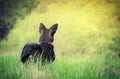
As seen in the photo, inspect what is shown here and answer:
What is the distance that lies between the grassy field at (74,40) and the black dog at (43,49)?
0.18 ft

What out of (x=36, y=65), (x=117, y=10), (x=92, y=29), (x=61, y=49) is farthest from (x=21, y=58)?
(x=117, y=10)

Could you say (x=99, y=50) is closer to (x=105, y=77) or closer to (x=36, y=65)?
(x=105, y=77)

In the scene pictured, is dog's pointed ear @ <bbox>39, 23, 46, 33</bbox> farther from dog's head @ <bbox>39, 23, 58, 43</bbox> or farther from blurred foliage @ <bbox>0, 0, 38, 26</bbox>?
blurred foliage @ <bbox>0, 0, 38, 26</bbox>

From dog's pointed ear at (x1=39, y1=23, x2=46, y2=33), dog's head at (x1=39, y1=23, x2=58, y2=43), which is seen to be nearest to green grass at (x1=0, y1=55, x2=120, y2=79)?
dog's head at (x1=39, y1=23, x2=58, y2=43)

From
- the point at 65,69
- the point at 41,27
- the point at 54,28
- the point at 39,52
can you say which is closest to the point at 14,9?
the point at 41,27

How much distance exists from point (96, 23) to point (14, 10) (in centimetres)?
85

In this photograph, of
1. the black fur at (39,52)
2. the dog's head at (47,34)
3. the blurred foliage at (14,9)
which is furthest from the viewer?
the blurred foliage at (14,9)

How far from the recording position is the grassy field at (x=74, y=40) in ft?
12.5

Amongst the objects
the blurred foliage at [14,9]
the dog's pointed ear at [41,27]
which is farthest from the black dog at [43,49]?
the blurred foliage at [14,9]

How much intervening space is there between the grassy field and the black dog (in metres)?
0.06

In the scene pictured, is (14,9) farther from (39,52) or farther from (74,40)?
(74,40)

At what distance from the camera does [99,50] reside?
3938 mm

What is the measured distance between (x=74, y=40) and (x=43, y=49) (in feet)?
1.20

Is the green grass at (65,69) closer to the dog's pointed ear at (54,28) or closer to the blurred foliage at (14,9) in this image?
the dog's pointed ear at (54,28)
